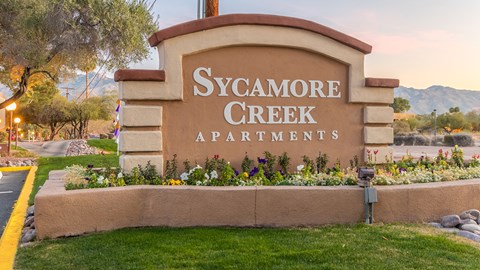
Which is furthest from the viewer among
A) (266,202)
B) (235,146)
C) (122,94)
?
(235,146)

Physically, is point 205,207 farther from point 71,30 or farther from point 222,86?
point 71,30

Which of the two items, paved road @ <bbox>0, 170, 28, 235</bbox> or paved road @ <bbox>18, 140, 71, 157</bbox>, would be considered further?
paved road @ <bbox>18, 140, 71, 157</bbox>

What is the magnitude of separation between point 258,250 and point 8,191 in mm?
8754

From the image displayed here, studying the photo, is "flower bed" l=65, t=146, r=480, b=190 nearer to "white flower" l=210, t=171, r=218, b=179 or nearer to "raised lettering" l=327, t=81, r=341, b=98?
"white flower" l=210, t=171, r=218, b=179

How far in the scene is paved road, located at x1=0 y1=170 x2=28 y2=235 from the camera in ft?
27.5

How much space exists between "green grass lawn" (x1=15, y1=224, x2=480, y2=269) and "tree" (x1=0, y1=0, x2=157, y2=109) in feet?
44.4

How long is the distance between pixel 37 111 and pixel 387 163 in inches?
1776

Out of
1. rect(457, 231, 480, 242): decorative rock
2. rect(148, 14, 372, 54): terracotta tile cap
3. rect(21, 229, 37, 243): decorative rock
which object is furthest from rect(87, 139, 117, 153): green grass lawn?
rect(457, 231, 480, 242): decorative rock

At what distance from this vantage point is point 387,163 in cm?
850

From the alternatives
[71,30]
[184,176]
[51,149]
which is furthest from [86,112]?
[184,176]

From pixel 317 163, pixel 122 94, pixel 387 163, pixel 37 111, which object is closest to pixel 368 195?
pixel 317 163

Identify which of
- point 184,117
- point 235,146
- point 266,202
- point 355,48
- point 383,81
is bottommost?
point 266,202

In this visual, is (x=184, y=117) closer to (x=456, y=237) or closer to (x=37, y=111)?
(x=456, y=237)

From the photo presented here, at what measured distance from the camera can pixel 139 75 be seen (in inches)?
279
